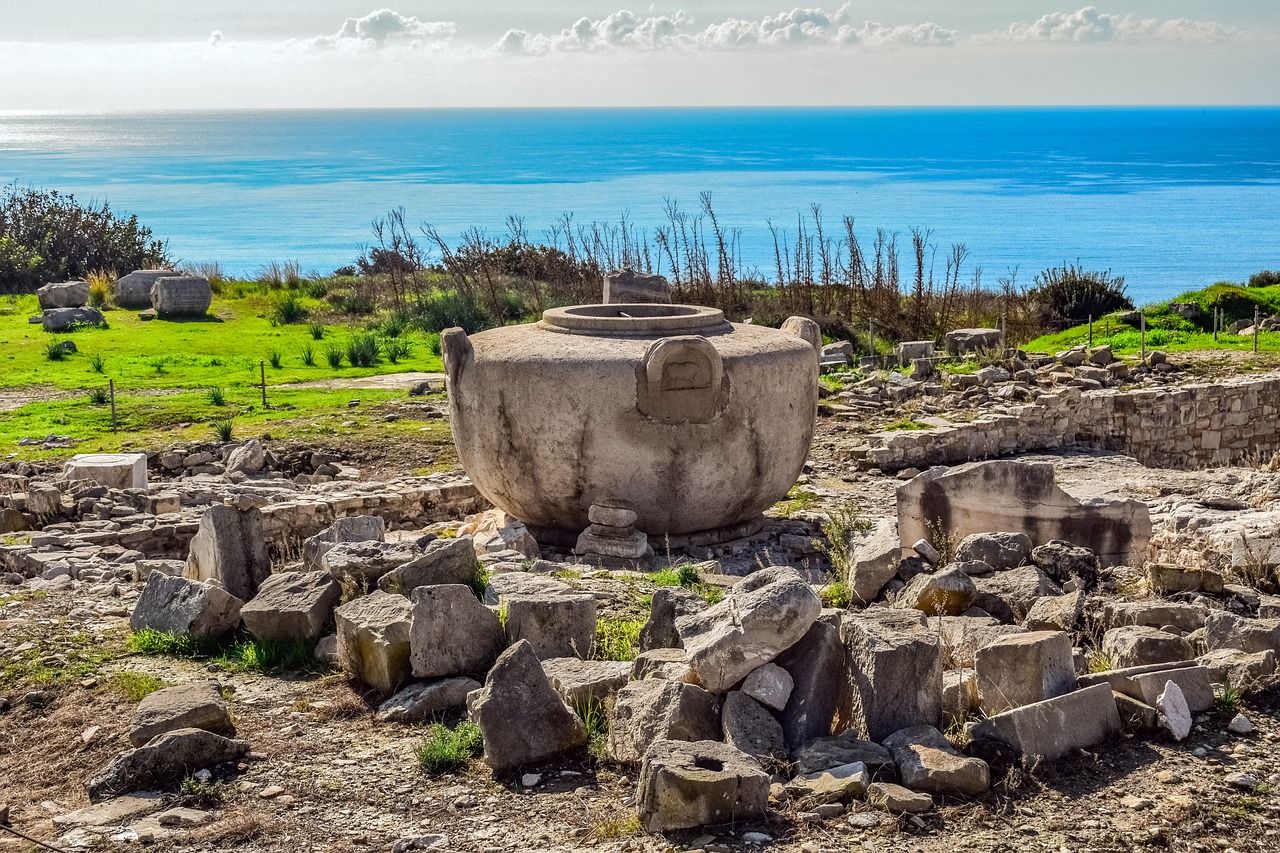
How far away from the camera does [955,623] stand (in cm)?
561

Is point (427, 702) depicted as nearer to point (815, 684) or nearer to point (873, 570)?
point (815, 684)

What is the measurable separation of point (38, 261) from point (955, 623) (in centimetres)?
2407

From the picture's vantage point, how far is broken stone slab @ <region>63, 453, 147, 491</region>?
10094mm

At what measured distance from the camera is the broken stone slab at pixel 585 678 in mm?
4824

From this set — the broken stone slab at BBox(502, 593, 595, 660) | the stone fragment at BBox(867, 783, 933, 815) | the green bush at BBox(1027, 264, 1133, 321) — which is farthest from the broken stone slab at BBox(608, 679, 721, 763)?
the green bush at BBox(1027, 264, 1133, 321)

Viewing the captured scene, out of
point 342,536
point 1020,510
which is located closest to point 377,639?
point 342,536

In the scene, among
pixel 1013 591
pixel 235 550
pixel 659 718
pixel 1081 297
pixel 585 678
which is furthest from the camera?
pixel 1081 297

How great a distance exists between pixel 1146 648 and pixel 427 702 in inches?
113

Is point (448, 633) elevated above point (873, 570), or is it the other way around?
point (448, 633)

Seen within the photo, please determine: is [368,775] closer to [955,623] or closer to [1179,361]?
[955,623]

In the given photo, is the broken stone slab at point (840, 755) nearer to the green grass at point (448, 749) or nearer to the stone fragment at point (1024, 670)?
the stone fragment at point (1024, 670)

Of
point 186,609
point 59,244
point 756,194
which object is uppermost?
point 756,194

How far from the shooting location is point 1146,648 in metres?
5.01

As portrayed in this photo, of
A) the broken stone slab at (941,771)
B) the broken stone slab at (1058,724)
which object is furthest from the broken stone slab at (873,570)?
the broken stone slab at (941,771)
